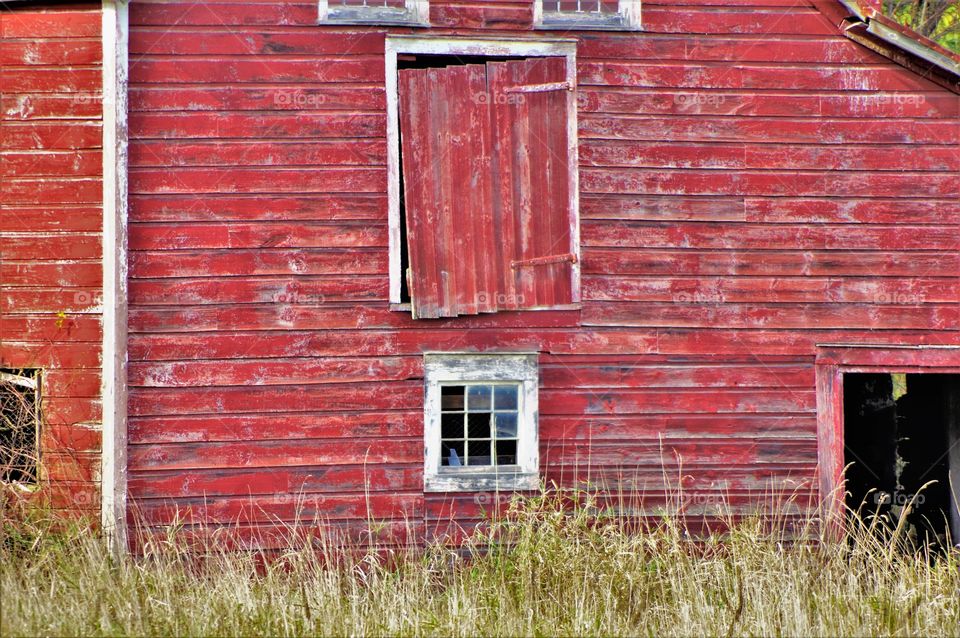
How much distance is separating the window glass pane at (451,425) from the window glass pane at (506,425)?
398 millimetres

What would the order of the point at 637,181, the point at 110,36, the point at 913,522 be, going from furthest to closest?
the point at 913,522, the point at 637,181, the point at 110,36

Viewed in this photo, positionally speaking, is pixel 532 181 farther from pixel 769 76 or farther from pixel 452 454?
pixel 452 454

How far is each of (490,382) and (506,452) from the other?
64 centimetres

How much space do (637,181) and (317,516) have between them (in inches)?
152

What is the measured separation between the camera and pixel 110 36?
810cm

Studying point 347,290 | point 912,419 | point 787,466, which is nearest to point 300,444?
point 347,290

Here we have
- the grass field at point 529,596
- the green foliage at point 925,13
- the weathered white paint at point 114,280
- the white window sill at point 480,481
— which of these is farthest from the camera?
the green foliage at point 925,13

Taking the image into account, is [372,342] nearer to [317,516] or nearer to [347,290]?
[347,290]

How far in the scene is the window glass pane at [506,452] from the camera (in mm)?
8547

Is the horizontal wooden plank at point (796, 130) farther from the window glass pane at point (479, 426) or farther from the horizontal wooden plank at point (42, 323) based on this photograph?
the horizontal wooden plank at point (42, 323)

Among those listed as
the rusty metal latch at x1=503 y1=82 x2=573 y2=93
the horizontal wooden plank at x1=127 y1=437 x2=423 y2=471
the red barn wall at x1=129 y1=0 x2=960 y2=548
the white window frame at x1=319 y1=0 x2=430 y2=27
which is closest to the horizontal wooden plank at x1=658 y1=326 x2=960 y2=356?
the red barn wall at x1=129 y1=0 x2=960 y2=548

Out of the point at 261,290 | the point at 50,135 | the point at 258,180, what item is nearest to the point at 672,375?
the point at 261,290

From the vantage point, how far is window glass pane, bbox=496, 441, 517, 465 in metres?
8.55

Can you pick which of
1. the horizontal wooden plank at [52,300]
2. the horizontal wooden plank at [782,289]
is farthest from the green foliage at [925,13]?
the horizontal wooden plank at [52,300]
